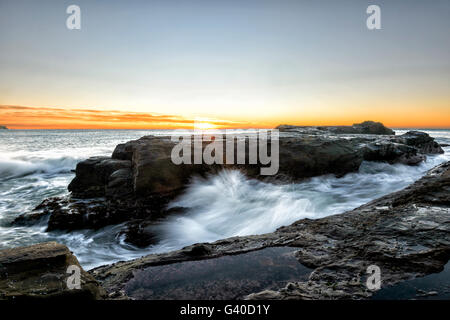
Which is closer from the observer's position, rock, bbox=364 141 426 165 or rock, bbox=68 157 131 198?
rock, bbox=68 157 131 198

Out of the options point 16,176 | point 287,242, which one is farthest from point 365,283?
point 16,176

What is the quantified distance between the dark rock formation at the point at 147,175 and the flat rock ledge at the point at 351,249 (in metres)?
2.61

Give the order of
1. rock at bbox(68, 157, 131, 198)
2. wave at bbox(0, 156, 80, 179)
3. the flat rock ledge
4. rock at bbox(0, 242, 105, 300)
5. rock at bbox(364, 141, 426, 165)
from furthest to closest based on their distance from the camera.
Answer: wave at bbox(0, 156, 80, 179) < rock at bbox(364, 141, 426, 165) < rock at bbox(68, 157, 131, 198) < the flat rock ledge < rock at bbox(0, 242, 105, 300)

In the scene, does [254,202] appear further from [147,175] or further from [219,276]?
[219,276]

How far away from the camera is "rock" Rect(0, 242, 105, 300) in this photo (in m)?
2.08

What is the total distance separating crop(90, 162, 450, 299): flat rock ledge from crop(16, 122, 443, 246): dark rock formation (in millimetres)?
2609

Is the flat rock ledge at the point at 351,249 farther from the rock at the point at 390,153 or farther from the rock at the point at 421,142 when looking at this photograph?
the rock at the point at 421,142

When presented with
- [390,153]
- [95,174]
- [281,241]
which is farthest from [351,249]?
[390,153]

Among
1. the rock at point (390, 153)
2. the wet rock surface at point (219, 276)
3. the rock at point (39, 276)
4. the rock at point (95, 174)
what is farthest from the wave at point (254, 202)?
the rock at point (95, 174)

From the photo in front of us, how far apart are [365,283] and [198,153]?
21.0 ft

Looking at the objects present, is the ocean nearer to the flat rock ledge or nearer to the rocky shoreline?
the rocky shoreline

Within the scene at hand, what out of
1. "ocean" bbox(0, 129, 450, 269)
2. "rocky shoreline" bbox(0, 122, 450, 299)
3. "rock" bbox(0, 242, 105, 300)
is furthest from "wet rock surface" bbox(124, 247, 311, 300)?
"ocean" bbox(0, 129, 450, 269)

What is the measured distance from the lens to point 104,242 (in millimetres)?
5691
